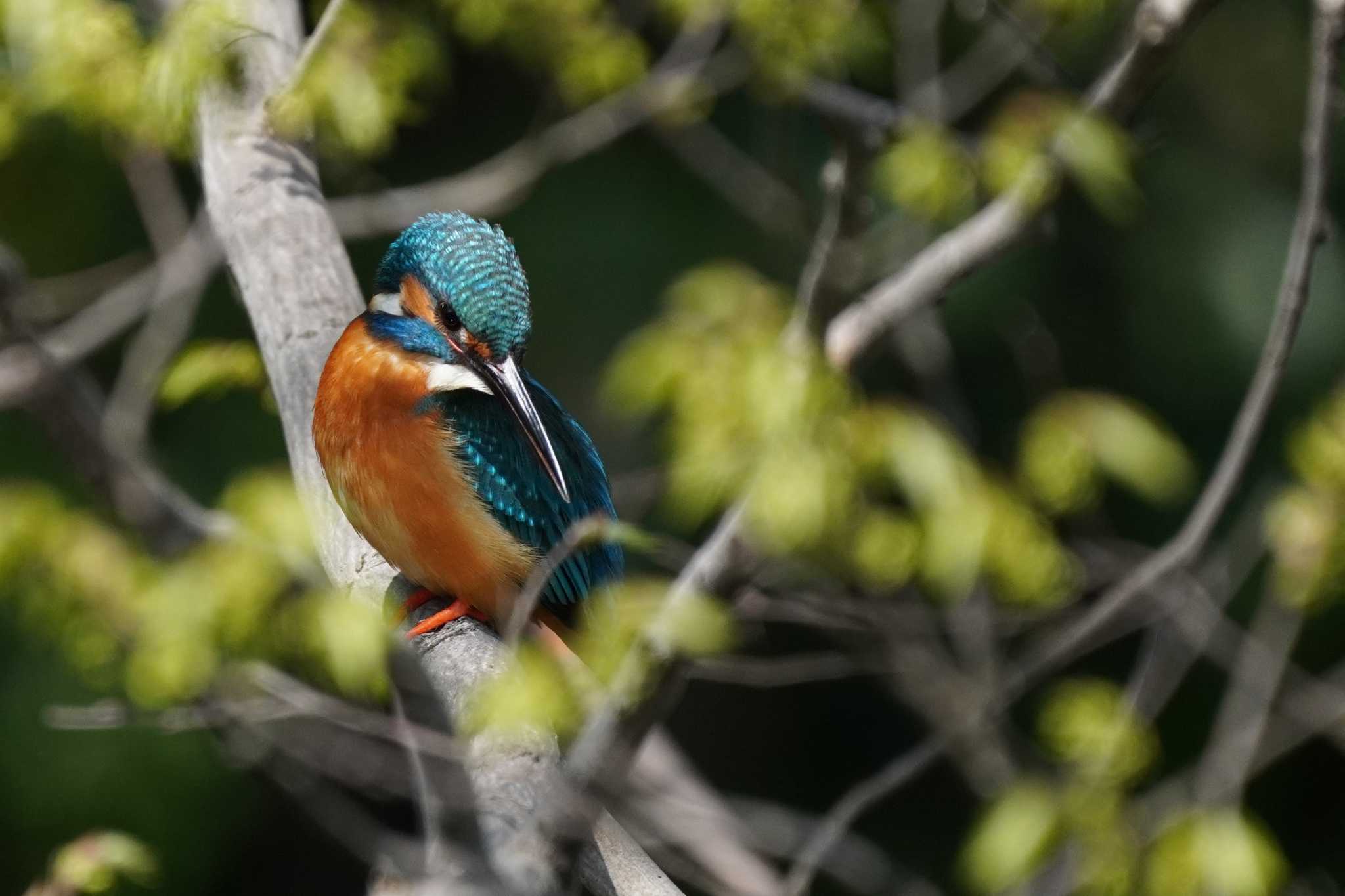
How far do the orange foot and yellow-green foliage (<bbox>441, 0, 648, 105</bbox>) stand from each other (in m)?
1.25

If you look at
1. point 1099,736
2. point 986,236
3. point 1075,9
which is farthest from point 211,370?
point 1099,736

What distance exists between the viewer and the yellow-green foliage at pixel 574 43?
312 centimetres

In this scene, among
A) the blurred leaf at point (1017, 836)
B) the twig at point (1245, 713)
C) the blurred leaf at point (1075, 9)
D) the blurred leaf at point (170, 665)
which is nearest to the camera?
the blurred leaf at point (170, 665)

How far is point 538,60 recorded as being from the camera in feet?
10.8

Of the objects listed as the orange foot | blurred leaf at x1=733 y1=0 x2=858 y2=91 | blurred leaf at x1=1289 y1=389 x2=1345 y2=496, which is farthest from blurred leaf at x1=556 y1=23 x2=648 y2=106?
blurred leaf at x1=1289 y1=389 x2=1345 y2=496

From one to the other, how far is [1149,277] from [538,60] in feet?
7.27

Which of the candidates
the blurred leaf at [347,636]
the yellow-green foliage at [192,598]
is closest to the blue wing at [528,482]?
the yellow-green foliage at [192,598]

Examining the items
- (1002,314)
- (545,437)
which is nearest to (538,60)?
(545,437)

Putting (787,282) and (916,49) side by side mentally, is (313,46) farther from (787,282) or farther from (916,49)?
(787,282)

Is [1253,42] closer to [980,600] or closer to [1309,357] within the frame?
[1309,357]

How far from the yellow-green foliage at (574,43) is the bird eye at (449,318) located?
3.26ft

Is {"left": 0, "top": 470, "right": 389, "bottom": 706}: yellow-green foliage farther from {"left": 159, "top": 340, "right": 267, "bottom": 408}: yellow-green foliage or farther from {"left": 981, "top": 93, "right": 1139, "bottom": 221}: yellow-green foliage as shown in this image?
{"left": 981, "top": 93, "right": 1139, "bottom": 221}: yellow-green foliage

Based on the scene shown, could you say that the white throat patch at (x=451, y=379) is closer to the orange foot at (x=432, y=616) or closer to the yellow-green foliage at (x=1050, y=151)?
the orange foot at (x=432, y=616)

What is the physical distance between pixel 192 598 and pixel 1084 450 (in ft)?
5.63
